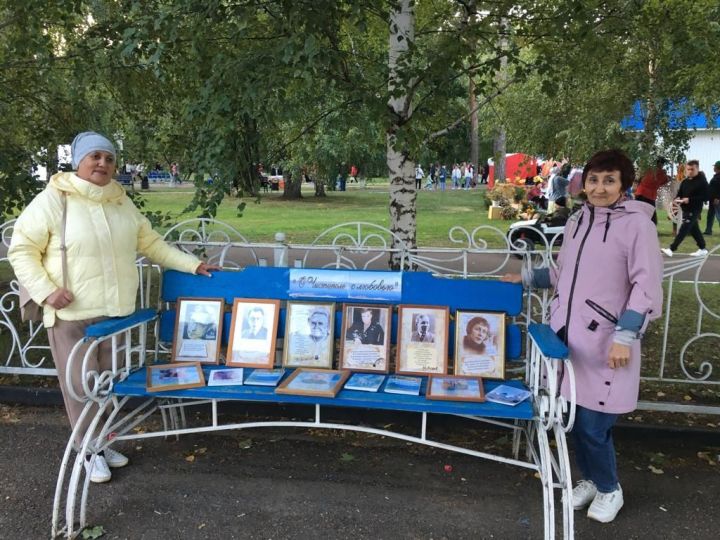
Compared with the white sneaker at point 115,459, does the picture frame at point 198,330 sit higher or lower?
higher

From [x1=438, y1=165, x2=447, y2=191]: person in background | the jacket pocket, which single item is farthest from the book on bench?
[x1=438, y1=165, x2=447, y2=191]: person in background

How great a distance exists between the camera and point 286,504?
3.03 m

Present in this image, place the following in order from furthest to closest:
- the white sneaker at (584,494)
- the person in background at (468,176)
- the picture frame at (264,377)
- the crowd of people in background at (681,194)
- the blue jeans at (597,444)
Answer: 1. the person in background at (468,176)
2. the crowd of people in background at (681,194)
3. the picture frame at (264,377)
4. the white sneaker at (584,494)
5. the blue jeans at (597,444)

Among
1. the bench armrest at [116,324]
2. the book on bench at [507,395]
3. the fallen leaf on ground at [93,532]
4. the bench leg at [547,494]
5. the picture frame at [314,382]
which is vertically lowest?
the fallen leaf on ground at [93,532]

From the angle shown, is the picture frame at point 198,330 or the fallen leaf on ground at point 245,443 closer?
the picture frame at point 198,330

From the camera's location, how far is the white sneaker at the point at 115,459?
11.0 ft

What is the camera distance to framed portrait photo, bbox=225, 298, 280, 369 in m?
3.33

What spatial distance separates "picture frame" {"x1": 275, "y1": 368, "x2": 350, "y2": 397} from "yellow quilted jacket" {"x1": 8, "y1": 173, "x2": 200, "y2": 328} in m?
0.96

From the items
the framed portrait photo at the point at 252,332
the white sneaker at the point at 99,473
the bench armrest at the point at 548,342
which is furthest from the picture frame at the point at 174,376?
the bench armrest at the point at 548,342

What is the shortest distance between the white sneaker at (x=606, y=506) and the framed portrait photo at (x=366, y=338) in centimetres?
122

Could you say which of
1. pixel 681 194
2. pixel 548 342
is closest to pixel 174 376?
pixel 548 342

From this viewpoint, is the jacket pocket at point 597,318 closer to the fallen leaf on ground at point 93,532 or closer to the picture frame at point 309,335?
the picture frame at point 309,335

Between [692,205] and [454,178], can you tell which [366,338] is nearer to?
[692,205]

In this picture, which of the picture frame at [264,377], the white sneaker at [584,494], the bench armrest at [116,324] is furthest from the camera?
the picture frame at [264,377]
